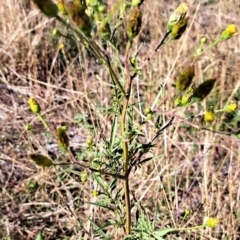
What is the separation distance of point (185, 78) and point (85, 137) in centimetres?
140

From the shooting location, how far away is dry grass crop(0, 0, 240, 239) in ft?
6.04

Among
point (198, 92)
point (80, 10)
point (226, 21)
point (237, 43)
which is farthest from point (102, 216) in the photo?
point (226, 21)

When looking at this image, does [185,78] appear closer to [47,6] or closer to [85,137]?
[47,6]

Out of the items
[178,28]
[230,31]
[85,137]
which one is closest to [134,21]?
[178,28]

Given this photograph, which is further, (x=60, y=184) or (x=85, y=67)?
(x=85, y=67)

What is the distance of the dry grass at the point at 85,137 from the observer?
6.04 feet

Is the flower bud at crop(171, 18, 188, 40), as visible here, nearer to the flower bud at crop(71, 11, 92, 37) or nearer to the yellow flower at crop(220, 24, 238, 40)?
the yellow flower at crop(220, 24, 238, 40)

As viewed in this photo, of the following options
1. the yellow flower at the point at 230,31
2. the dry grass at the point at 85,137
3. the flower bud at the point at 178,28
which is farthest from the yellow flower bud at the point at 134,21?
the dry grass at the point at 85,137

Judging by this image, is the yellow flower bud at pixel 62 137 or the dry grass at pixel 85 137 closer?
the yellow flower bud at pixel 62 137

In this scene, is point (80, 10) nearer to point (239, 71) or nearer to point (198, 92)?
point (198, 92)

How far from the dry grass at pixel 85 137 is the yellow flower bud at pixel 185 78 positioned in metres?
0.58

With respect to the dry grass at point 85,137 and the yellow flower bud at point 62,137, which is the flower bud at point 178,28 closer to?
the yellow flower bud at point 62,137

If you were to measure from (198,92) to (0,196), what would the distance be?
121 cm

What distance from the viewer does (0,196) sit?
1970 mm
